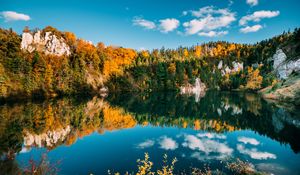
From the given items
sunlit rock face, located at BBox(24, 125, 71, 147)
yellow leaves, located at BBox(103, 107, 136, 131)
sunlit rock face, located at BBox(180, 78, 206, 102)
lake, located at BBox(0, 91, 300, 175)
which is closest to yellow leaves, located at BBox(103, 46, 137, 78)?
sunlit rock face, located at BBox(180, 78, 206, 102)

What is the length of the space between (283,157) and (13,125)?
1522 inches

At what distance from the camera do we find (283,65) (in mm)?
133375

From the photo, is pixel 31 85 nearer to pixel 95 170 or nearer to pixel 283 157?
pixel 95 170

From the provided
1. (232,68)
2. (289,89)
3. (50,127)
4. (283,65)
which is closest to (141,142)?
(50,127)

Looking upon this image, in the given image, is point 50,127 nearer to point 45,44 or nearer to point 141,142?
point 141,142

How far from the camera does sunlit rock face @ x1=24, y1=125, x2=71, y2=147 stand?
26266 millimetres

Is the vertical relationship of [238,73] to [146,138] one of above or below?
above

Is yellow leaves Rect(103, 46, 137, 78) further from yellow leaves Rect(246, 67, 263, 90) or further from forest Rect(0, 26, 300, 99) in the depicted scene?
yellow leaves Rect(246, 67, 263, 90)

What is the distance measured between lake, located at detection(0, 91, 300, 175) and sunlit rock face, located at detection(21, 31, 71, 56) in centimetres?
7155

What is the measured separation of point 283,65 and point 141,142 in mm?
137229

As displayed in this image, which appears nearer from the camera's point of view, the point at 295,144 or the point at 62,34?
the point at 295,144

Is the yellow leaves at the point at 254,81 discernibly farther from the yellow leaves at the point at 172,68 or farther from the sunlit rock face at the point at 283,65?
the yellow leaves at the point at 172,68

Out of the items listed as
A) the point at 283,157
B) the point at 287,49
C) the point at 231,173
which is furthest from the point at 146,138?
the point at 287,49

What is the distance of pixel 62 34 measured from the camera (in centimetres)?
11950
